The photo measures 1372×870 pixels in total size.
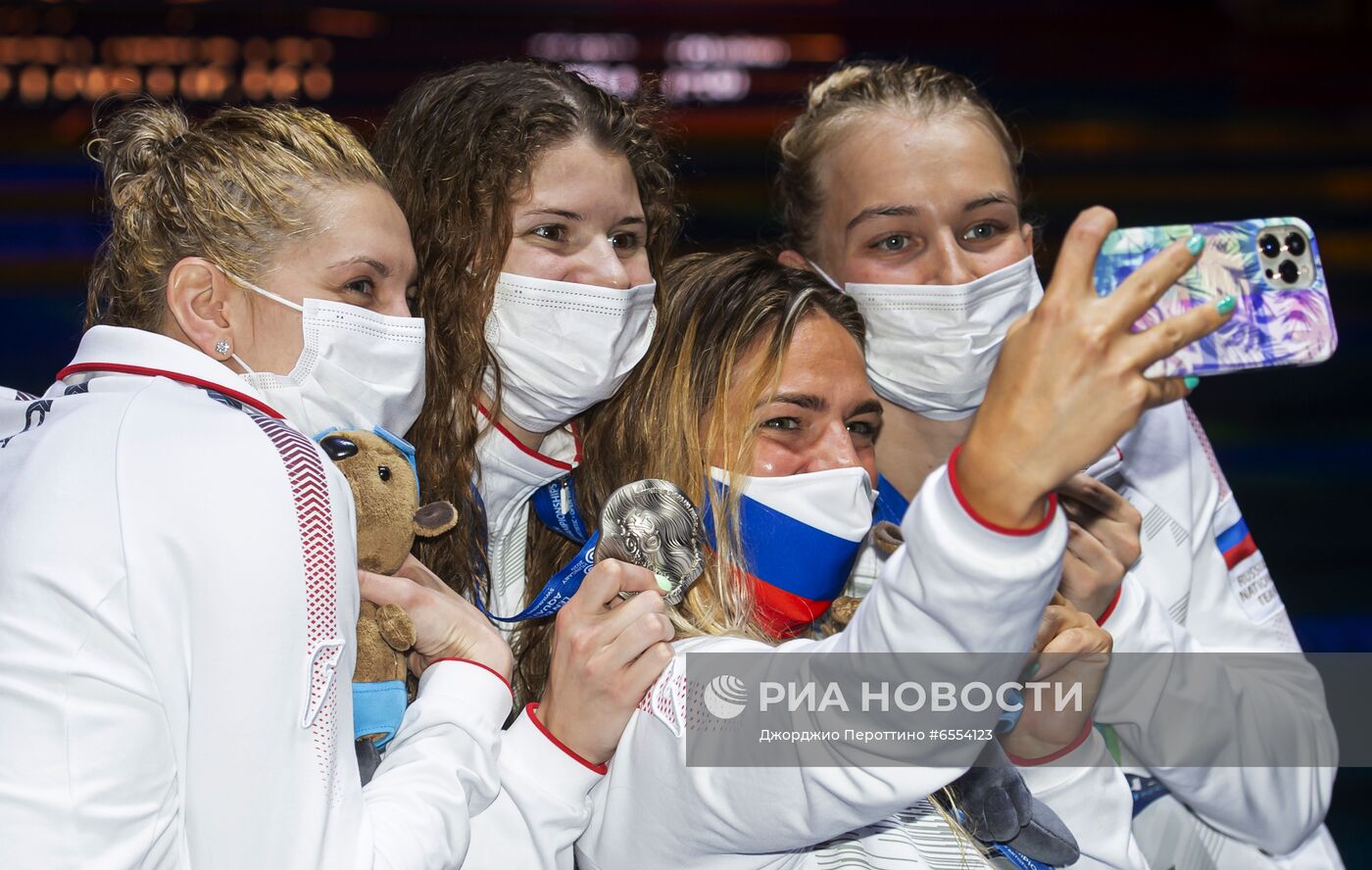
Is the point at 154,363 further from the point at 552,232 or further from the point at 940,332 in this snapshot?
the point at 940,332

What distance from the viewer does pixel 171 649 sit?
178 cm

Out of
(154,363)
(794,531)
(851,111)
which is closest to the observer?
(154,363)

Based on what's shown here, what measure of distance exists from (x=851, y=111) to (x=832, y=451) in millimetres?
1115

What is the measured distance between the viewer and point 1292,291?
1.66 meters

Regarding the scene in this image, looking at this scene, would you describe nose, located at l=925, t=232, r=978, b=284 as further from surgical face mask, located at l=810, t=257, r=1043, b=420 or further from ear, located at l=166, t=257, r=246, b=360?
ear, located at l=166, t=257, r=246, b=360

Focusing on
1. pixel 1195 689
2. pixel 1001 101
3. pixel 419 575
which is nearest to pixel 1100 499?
pixel 1195 689

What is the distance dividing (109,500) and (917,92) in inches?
83.2

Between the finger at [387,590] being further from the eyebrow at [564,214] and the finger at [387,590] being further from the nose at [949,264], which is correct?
the nose at [949,264]

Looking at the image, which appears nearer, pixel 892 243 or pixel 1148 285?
pixel 1148 285

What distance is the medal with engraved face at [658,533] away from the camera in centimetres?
→ 238

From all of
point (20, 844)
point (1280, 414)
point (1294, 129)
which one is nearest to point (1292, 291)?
point (20, 844)

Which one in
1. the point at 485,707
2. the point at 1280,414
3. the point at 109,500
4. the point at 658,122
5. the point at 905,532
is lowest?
the point at 1280,414

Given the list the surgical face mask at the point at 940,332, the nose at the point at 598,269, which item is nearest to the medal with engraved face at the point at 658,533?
the nose at the point at 598,269

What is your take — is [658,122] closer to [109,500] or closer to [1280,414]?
[109,500]
